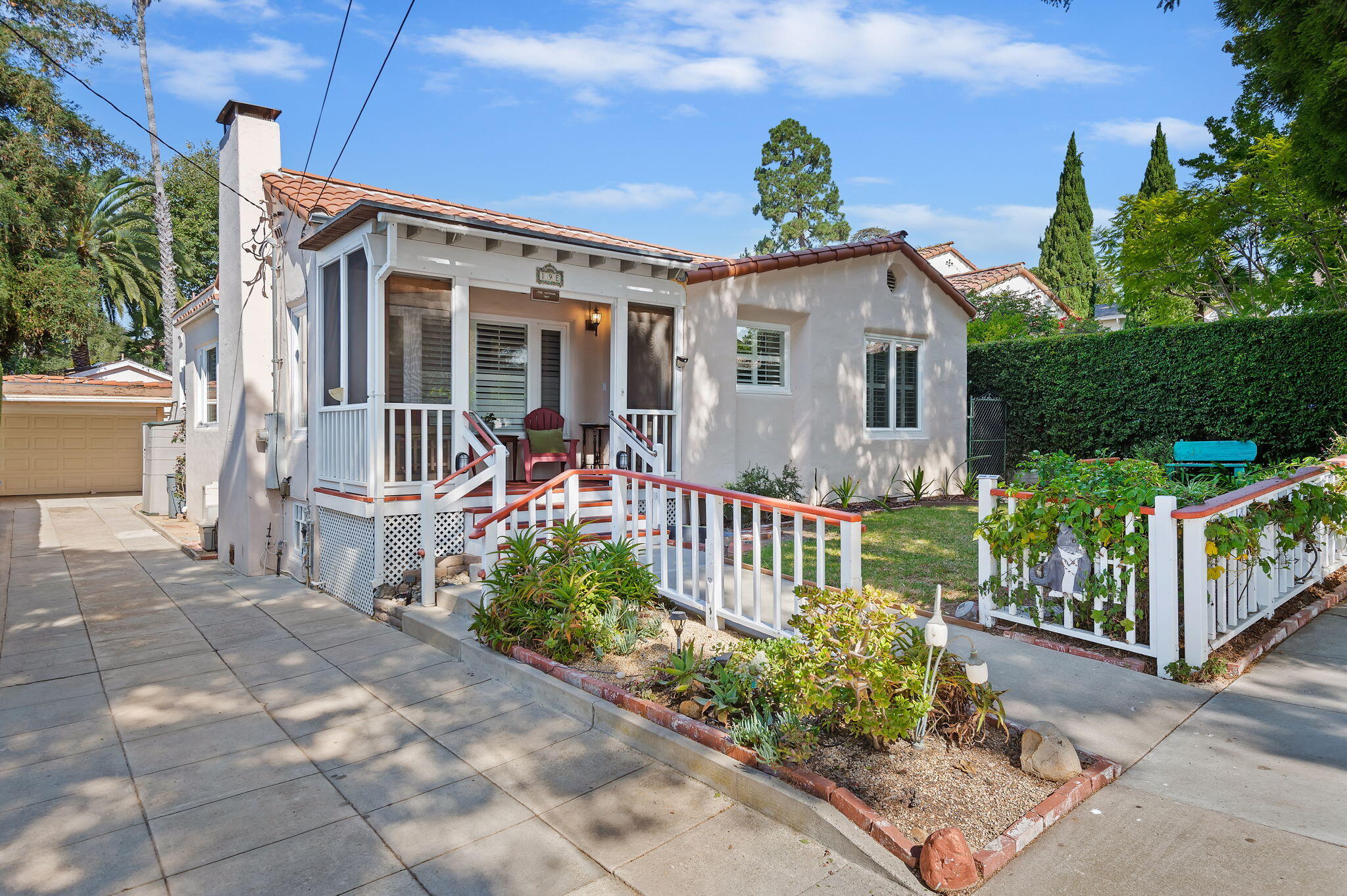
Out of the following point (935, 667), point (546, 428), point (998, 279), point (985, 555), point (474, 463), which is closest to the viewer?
point (935, 667)

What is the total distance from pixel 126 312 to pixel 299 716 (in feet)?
100.0

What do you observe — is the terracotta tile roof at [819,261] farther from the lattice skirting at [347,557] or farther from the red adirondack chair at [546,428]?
the lattice skirting at [347,557]

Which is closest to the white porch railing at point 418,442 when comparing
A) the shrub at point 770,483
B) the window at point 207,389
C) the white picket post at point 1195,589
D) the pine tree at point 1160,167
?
the shrub at point 770,483

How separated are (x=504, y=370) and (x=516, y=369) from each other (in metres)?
0.15

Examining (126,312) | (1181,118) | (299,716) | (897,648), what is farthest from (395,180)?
(126,312)

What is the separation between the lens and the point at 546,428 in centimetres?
895

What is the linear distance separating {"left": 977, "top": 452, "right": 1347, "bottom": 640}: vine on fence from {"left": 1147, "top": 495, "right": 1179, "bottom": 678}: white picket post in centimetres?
8

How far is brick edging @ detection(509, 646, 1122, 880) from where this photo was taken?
259 centimetres

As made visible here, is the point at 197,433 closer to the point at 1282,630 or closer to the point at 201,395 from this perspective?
the point at 201,395

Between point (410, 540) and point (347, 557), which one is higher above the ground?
point (410, 540)

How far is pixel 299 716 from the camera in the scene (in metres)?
4.27

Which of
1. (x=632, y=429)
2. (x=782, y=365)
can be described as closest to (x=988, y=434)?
(x=782, y=365)

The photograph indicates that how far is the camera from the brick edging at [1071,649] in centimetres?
434

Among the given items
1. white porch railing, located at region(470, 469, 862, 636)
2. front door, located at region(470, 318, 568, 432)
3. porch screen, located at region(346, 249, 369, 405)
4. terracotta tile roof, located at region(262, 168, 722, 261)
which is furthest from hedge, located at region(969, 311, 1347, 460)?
porch screen, located at region(346, 249, 369, 405)
